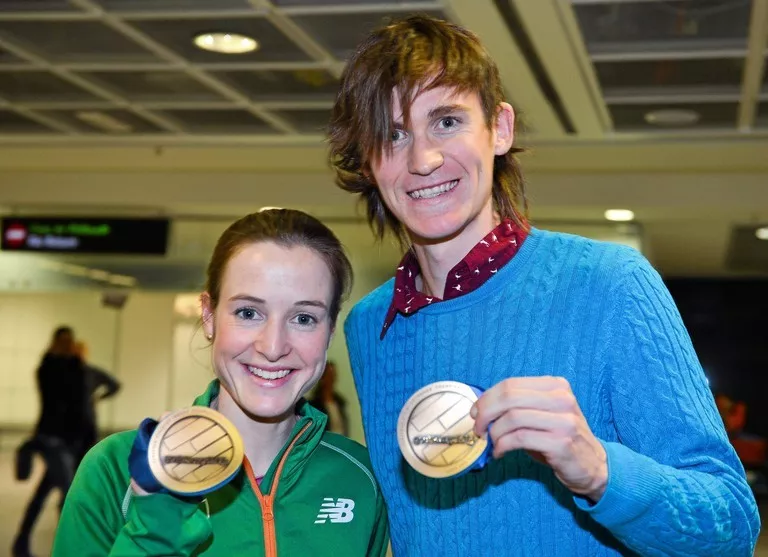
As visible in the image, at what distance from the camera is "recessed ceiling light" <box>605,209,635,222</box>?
32.5 ft

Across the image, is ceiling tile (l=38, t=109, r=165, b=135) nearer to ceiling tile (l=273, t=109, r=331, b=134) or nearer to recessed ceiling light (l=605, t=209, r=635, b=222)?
ceiling tile (l=273, t=109, r=331, b=134)

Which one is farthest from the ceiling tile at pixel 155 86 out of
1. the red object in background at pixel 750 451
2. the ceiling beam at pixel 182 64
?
the red object in background at pixel 750 451

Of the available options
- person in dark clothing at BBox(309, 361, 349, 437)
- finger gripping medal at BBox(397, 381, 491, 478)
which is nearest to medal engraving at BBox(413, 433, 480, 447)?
finger gripping medal at BBox(397, 381, 491, 478)

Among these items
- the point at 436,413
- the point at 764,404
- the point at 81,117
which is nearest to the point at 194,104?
the point at 81,117

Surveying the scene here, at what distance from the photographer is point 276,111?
834cm

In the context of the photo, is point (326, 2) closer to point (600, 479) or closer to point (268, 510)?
point (268, 510)

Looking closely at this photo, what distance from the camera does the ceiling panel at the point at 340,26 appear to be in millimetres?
6043

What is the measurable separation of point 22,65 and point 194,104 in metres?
1.40

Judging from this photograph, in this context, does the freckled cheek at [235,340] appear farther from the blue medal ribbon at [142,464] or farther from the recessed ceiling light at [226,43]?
the recessed ceiling light at [226,43]

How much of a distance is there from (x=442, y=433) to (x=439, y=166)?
60cm

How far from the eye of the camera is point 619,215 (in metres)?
10.2

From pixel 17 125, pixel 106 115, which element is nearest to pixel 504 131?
pixel 106 115

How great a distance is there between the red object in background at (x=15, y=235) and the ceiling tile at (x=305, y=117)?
12.5ft

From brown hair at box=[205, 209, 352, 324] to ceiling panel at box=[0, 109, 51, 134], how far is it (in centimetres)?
703
